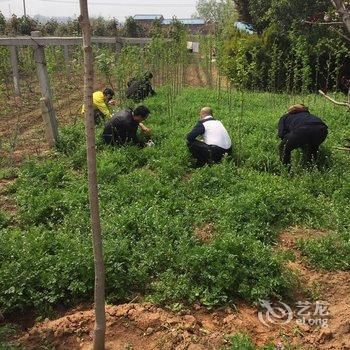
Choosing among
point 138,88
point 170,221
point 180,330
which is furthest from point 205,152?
point 138,88

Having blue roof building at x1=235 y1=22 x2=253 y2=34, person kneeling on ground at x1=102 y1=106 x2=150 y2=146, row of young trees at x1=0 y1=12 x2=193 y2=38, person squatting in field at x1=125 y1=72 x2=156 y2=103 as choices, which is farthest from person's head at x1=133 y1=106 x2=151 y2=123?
blue roof building at x1=235 y1=22 x2=253 y2=34

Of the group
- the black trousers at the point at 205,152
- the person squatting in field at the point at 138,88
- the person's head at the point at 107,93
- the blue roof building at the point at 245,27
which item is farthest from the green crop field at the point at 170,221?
the blue roof building at the point at 245,27

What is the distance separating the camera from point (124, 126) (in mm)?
7215

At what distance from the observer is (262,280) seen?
3.83m

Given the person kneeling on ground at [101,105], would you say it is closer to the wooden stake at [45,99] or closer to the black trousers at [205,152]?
the wooden stake at [45,99]

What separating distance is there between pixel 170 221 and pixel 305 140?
261 centimetres

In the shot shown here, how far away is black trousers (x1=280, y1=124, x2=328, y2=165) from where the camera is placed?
20.3 feet

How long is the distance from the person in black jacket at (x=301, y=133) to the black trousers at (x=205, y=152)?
893mm

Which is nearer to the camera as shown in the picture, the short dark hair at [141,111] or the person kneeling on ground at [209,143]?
the person kneeling on ground at [209,143]

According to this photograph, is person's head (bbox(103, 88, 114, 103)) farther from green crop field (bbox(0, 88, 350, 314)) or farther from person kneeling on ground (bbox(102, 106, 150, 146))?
person kneeling on ground (bbox(102, 106, 150, 146))

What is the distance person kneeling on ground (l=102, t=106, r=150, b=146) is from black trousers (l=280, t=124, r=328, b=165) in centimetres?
231

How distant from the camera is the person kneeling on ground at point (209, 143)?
6652 mm

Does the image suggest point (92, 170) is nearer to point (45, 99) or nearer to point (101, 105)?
point (45, 99)

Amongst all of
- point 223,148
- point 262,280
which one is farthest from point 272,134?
point 262,280
